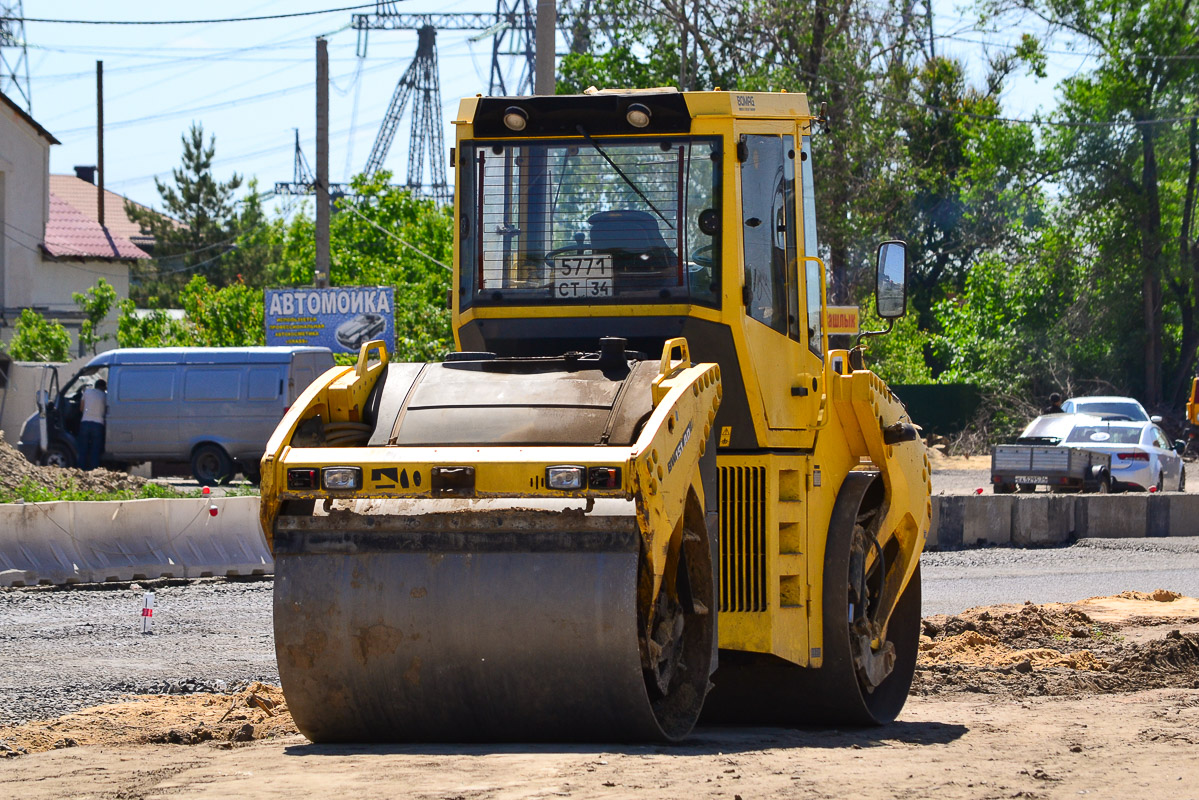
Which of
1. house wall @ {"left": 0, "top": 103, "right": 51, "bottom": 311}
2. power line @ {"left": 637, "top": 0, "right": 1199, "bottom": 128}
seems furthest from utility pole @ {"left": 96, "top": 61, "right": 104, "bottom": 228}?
power line @ {"left": 637, "top": 0, "right": 1199, "bottom": 128}

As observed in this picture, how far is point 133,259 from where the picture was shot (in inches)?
2105

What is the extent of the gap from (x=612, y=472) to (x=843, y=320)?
320 cm

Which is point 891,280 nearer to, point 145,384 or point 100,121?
point 145,384

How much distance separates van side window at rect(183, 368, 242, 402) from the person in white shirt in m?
1.55

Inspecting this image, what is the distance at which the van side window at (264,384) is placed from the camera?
27031mm

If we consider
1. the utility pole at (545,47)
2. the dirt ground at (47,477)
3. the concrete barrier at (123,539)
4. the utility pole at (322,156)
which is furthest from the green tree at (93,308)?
the utility pole at (545,47)

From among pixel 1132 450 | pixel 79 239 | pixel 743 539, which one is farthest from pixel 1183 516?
pixel 79 239

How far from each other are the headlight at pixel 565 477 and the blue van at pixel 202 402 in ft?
69.9

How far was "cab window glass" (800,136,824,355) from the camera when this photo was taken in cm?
819

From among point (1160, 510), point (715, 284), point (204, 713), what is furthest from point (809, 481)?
point (1160, 510)

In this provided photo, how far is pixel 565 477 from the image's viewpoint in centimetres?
605

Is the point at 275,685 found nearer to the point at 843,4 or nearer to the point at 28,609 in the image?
the point at 28,609

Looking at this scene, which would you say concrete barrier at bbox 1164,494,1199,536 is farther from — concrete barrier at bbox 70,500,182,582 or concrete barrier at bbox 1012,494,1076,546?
concrete barrier at bbox 70,500,182,582

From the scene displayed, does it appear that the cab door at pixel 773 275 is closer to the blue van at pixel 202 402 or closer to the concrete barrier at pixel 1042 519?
the concrete barrier at pixel 1042 519
